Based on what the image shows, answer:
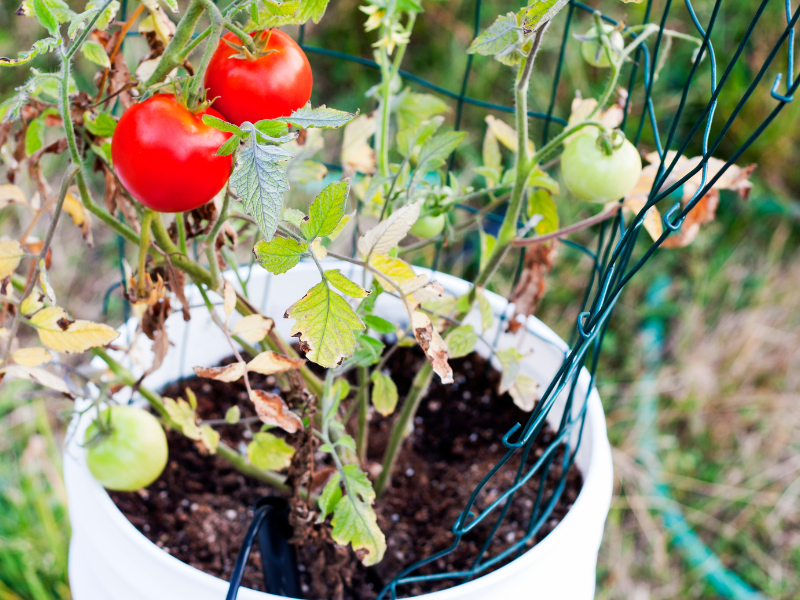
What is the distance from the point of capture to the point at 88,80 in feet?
4.98

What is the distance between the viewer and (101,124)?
0.43 meters

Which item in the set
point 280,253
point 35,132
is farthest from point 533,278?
point 35,132

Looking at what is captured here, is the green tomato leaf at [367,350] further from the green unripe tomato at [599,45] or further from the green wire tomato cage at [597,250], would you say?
the green unripe tomato at [599,45]

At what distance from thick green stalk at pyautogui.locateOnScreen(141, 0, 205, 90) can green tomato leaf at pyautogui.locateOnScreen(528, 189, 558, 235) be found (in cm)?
27

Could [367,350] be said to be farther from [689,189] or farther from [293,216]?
[689,189]

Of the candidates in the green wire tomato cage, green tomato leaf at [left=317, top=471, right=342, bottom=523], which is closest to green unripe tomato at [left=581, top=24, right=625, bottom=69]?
the green wire tomato cage

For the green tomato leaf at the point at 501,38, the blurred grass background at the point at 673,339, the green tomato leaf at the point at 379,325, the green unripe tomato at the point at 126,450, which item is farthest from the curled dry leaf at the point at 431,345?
the blurred grass background at the point at 673,339

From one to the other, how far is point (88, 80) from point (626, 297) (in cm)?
121

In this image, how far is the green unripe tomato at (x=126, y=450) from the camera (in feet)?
1.66

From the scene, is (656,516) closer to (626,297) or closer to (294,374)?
(626,297)

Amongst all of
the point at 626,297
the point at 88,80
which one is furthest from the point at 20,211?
the point at 626,297

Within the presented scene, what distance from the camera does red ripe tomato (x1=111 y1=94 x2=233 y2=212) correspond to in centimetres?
34

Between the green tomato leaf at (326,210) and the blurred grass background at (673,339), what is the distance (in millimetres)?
818

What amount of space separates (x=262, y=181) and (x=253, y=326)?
6.8 inches
